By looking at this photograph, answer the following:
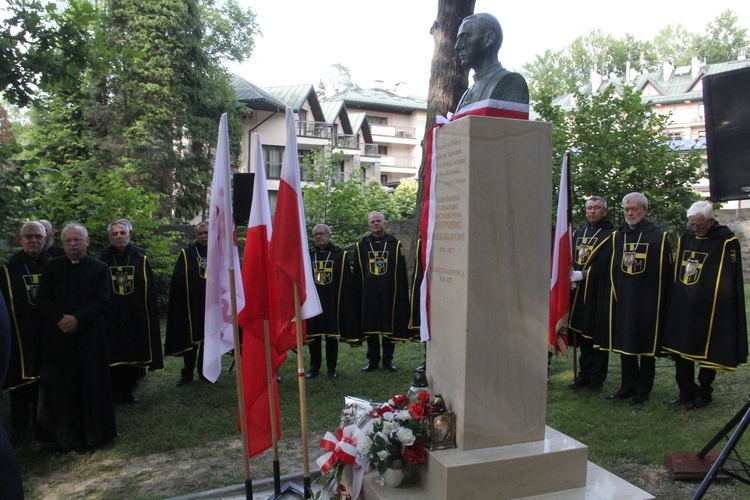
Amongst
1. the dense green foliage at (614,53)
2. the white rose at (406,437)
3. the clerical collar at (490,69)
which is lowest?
the white rose at (406,437)

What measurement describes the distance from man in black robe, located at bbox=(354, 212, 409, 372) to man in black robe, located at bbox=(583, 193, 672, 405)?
261cm

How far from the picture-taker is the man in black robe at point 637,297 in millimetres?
6023

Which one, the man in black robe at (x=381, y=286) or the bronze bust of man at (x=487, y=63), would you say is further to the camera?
the man in black robe at (x=381, y=286)

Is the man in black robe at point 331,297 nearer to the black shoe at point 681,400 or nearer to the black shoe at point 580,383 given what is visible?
the black shoe at point 580,383

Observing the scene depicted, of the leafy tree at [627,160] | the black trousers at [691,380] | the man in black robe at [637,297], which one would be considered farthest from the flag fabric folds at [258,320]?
the leafy tree at [627,160]

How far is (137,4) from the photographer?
2212 cm

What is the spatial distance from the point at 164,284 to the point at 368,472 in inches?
338

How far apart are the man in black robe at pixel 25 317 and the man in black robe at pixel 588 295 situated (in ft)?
18.8

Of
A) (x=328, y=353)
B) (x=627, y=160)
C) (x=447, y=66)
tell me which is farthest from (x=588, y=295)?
(x=447, y=66)

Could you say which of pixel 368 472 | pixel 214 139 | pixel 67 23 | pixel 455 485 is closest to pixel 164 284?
pixel 67 23

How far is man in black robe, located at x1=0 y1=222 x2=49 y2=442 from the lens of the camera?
550cm

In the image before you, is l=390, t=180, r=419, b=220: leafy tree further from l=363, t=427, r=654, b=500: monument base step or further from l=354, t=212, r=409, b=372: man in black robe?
l=363, t=427, r=654, b=500: monument base step

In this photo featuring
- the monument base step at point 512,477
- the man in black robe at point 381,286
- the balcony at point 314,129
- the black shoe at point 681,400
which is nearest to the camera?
the monument base step at point 512,477

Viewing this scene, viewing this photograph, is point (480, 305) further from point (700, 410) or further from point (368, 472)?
point (700, 410)
